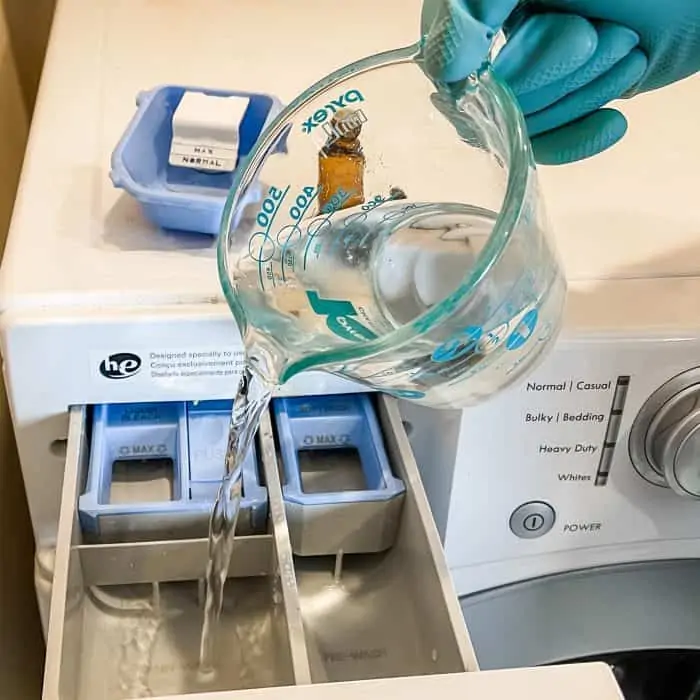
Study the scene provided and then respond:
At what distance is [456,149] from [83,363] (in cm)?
24

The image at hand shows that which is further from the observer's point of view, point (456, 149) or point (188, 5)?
point (188, 5)

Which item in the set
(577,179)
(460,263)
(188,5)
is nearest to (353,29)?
(188,5)

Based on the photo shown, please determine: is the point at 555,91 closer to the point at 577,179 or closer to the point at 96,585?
the point at 577,179

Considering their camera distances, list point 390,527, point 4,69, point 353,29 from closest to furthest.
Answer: point 390,527 → point 353,29 → point 4,69

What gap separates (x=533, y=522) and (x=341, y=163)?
10.0 inches

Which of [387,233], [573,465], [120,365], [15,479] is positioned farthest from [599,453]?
[15,479]

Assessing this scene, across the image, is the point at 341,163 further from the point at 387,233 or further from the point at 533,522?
the point at 533,522

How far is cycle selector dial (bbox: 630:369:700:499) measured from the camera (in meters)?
0.64

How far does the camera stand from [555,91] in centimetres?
54

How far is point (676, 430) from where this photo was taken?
0.64m

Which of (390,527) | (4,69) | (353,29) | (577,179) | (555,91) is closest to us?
(555,91)

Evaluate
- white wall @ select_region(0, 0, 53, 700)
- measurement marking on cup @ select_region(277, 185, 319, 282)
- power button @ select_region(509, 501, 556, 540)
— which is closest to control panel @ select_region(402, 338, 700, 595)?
power button @ select_region(509, 501, 556, 540)

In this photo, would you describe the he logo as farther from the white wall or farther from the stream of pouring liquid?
the white wall

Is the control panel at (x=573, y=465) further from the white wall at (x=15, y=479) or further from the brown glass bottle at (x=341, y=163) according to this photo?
the white wall at (x=15, y=479)
